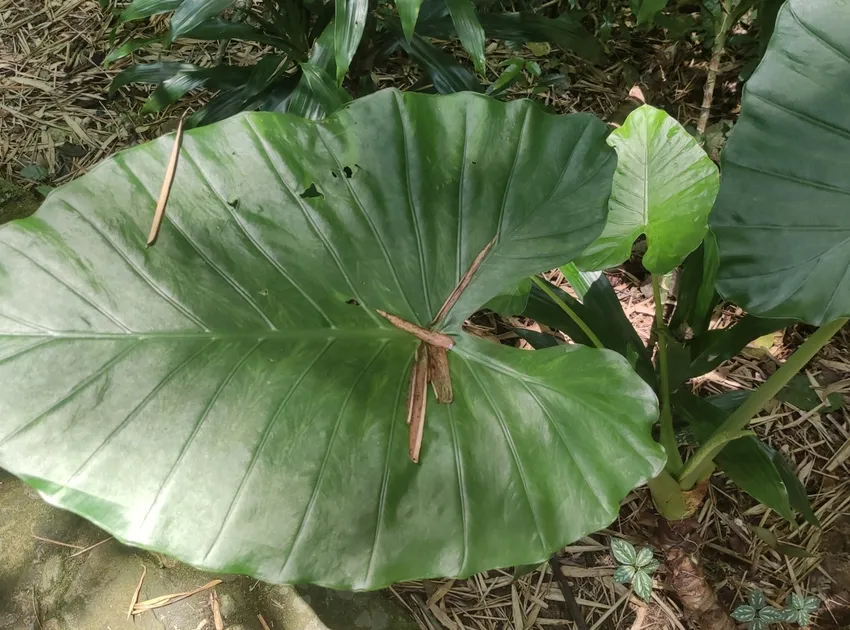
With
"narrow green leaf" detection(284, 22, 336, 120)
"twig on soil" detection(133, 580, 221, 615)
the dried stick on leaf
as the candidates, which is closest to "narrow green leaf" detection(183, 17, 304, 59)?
"narrow green leaf" detection(284, 22, 336, 120)

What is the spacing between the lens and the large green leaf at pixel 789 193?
0.77 meters

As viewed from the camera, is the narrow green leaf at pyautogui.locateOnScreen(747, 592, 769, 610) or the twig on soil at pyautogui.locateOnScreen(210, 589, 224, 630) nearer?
the narrow green leaf at pyautogui.locateOnScreen(747, 592, 769, 610)

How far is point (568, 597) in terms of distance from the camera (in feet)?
4.14

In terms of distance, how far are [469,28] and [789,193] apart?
78 centimetres

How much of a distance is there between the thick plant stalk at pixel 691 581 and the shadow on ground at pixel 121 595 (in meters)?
0.57

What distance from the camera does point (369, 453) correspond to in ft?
2.48

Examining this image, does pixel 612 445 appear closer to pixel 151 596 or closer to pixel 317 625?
pixel 317 625

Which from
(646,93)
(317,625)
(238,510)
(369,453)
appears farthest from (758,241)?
(646,93)

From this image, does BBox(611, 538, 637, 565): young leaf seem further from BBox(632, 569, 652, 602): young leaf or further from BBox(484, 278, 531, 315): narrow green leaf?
BBox(484, 278, 531, 315): narrow green leaf

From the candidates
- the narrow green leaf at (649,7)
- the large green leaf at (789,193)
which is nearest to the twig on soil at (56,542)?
the large green leaf at (789,193)

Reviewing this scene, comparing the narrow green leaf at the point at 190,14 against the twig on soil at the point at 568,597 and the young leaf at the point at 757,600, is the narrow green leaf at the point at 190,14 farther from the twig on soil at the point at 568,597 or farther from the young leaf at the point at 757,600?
the young leaf at the point at 757,600

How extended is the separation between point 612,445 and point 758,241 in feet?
1.15

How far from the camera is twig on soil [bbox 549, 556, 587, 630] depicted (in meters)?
1.25

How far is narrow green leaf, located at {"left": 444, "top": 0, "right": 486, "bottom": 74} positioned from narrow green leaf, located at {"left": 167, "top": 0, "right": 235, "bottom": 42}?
50 centimetres
